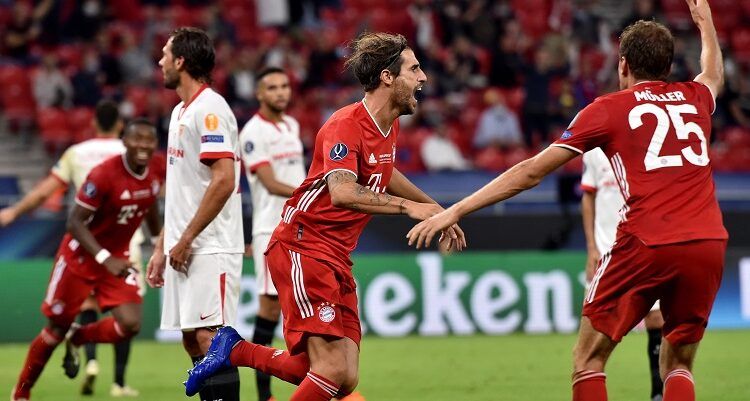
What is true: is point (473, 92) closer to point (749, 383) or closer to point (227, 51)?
point (227, 51)

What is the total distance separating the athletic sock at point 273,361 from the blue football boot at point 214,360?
0.13 feet

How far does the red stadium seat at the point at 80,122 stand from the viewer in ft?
62.1

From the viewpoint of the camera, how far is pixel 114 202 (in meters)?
9.21

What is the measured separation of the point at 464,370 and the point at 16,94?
37.5ft

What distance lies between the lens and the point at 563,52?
70.4 ft

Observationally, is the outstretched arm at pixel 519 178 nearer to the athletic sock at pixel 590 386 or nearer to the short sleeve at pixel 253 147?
the athletic sock at pixel 590 386

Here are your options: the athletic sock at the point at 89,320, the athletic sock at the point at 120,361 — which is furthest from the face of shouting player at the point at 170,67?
the athletic sock at the point at 89,320

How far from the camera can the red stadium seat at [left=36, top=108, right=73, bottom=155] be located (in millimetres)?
19172

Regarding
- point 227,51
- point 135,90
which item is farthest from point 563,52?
point 135,90

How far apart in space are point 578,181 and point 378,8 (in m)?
8.30

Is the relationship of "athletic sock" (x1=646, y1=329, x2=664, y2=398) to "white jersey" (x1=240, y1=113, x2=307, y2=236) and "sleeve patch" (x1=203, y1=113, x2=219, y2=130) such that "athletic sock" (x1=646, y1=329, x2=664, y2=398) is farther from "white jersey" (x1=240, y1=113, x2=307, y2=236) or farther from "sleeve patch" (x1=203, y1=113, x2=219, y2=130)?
"sleeve patch" (x1=203, y1=113, x2=219, y2=130)

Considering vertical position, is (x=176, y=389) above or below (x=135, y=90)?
below

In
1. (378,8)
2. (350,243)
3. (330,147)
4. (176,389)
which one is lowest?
(176,389)

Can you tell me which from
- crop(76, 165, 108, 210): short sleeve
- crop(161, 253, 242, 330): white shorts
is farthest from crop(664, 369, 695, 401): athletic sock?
crop(76, 165, 108, 210): short sleeve
